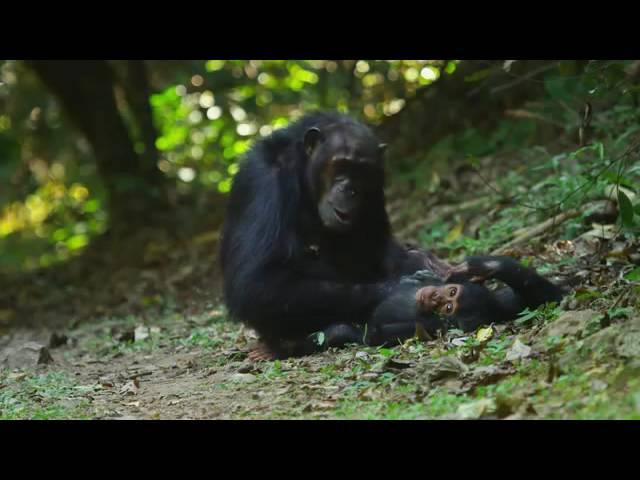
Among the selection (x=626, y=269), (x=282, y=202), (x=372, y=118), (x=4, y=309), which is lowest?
(x=4, y=309)

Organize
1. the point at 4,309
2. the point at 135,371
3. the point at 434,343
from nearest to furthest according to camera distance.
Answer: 1. the point at 434,343
2. the point at 135,371
3. the point at 4,309

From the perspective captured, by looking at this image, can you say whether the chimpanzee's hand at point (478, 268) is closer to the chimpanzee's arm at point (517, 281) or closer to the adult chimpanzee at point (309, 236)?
the chimpanzee's arm at point (517, 281)

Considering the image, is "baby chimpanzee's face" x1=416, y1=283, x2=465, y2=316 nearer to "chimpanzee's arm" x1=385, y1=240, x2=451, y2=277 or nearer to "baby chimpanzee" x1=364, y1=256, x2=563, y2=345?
"baby chimpanzee" x1=364, y1=256, x2=563, y2=345

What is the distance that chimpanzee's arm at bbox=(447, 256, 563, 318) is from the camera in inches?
203

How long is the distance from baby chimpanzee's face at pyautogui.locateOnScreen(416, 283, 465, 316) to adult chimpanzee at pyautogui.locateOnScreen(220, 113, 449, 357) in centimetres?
35

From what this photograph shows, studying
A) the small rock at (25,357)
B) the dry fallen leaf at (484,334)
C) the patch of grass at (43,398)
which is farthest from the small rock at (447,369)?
the small rock at (25,357)

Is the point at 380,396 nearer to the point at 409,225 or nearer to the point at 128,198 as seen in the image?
the point at 409,225

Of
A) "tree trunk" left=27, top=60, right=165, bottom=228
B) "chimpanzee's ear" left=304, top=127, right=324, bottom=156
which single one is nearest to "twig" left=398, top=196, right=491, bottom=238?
"chimpanzee's ear" left=304, top=127, right=324, bottom=156

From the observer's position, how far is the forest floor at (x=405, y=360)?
369 centimetres

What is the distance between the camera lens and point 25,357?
20.7ft

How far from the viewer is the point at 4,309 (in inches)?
385

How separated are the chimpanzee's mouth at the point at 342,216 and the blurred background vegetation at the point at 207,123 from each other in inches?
96.2
